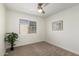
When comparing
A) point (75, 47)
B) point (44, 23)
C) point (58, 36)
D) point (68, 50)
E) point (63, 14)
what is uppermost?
point (63, 14)

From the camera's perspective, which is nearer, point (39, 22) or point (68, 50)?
point (68, 50)

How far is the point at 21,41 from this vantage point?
353 cm

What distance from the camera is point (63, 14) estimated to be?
3.36m

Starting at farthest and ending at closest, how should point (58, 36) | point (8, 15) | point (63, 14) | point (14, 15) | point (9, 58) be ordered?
1. point (58, 36)
2. point (63, 14)
3. point (14, 15)
4. point (8, 15)
5. point (9, 58)

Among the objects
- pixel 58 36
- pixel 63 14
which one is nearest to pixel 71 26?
pixel 63 14

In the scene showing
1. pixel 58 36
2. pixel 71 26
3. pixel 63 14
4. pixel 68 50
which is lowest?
pixel 68 50

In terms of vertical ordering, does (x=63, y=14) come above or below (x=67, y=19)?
above

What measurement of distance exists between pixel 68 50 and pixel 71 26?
3.80 ft

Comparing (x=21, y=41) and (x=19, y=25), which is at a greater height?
(x=19, y=25)

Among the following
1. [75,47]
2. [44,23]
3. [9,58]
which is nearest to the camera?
[9,58]

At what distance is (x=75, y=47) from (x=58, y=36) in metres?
1.16

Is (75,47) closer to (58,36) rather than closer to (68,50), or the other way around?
(68,50)

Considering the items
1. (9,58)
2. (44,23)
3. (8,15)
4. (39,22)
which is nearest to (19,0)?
(9,58)

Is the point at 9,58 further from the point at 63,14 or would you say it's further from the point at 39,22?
the point at 39,22
